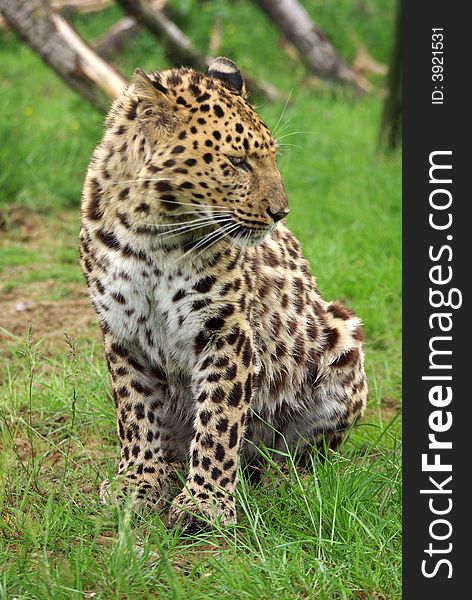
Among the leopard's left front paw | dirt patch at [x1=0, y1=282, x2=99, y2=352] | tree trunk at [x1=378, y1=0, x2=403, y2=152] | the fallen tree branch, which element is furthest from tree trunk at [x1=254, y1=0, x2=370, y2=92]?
the leopard's left front paw

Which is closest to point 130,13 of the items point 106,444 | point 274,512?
point 106,444

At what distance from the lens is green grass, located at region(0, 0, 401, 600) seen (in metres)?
4.25

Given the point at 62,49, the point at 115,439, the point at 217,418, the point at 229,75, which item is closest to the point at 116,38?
the point at 62,49

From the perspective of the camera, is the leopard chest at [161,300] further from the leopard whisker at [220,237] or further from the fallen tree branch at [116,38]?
the fallen tree branch at [116,38]

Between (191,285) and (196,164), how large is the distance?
1.81 ft

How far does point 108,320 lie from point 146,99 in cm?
104

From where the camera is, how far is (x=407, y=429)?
4.23m

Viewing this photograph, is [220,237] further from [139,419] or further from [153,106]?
[139,419]

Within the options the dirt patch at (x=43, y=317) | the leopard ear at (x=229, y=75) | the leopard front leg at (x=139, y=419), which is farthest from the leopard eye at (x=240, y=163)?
the dirt patch at (x=43, y=317)

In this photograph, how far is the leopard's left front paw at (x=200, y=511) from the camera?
15.9 feet

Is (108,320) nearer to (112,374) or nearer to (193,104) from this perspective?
(112,374)

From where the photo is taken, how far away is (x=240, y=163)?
469cm

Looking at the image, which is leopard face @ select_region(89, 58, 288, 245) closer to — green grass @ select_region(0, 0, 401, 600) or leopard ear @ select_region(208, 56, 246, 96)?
leopard ear @ select_region(208, 56, 246, 96)

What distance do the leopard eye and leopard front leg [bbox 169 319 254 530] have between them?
71 centimetres
